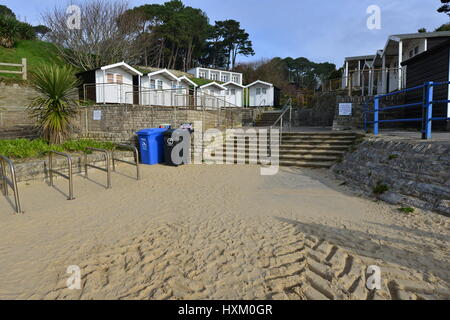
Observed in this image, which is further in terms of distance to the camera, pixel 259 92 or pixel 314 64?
pixel 314 64

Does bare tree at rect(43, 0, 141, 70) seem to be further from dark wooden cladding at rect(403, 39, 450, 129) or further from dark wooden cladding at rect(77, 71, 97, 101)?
dark wooden cladding at rect(403, 39, 450, 129)

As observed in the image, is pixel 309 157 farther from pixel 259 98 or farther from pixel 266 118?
pixel 259 98

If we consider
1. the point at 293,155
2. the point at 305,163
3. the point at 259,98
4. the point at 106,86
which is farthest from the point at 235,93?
the point at 305,163

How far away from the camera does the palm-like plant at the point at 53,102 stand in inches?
328

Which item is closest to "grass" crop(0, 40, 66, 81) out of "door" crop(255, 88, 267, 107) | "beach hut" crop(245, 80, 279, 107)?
"beach hut" crop(245, 80, 279, 107)

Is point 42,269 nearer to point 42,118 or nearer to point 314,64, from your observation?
point 42,118

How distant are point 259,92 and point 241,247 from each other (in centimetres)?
2911

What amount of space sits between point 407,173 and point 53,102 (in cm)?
962

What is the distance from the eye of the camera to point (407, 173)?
5129 mm

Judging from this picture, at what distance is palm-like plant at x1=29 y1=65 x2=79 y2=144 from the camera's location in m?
8.34

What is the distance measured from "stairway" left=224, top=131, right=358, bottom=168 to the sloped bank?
164cm

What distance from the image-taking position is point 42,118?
27.9 feet
